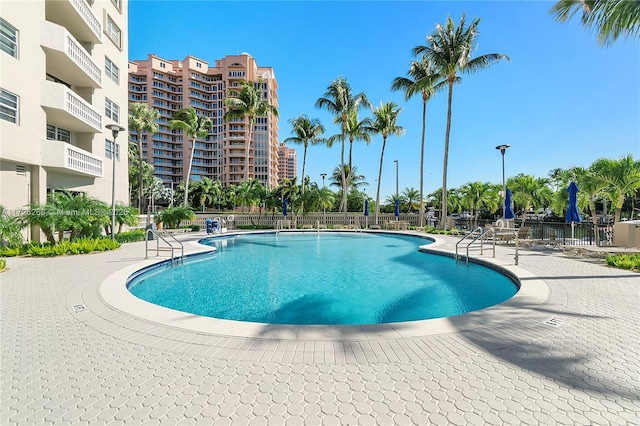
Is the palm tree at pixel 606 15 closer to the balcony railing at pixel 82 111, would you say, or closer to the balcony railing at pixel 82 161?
the balcony railing at pixel 82 111

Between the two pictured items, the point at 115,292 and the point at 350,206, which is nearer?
the point at 115,292

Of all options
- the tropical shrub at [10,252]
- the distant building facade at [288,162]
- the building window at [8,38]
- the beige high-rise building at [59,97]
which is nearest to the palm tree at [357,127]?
the beige high-rise building at [59,97]

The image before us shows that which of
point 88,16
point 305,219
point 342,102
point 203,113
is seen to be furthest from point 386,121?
point 203,113

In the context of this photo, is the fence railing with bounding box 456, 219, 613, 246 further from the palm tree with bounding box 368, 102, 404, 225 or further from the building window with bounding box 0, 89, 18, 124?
the building window with bounding box 0, 89, 18, 124

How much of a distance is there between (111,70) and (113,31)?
2.53m

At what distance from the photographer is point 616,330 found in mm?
3971

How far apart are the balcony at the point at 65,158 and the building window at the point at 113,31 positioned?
333 inches

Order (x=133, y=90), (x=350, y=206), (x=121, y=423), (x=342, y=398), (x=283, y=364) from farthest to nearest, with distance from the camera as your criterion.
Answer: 1. (x=133, y=90)
2. (x=350, y=206)
3. (x=283, y=364)
4. (x=342, y=398)
5. (x=121, y=423)

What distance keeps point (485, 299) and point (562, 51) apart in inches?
482

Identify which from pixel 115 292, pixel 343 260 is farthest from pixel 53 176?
pixel 343 260

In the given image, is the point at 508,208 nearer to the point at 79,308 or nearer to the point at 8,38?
the point at 79,308

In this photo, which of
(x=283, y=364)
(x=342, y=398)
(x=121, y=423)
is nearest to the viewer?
(x=121, y=423)

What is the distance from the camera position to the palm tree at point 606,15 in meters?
7.78

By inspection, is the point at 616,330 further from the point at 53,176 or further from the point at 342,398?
Answer: the point at 53,176
